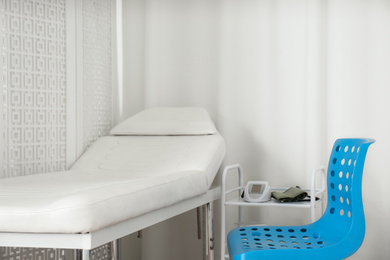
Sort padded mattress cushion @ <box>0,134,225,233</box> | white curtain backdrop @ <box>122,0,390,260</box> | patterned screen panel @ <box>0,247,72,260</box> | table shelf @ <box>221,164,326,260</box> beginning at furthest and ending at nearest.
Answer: white curtain backdrop @ <box>122,0,390,260</box>, table shelf @ <box>221,164,326,260</box>, patterned screen panel @ <box>0,247,72,260</box>, padded mattress cushion @ <box>0,134,225,233</box>

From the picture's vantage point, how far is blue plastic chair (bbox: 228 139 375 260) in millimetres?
→ 1876

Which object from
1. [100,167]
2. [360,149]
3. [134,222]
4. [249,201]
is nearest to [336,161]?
[360,149]

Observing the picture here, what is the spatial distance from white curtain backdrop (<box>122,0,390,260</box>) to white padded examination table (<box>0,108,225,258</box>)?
0.30m

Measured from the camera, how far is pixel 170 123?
275 centimetres

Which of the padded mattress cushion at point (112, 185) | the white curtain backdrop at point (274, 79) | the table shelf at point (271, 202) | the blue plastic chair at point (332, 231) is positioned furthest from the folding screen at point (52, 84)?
the blue plastic chair at point (332, 231)

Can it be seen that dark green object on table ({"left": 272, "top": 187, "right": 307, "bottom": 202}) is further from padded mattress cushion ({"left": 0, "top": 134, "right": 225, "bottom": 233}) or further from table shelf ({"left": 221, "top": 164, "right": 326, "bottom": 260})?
padded mattress cushion ({"left": 0, "top": 134, "right": 225, "bottom": 233})

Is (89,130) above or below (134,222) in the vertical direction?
above

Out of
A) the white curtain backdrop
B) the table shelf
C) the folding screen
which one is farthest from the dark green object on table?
the folding screen

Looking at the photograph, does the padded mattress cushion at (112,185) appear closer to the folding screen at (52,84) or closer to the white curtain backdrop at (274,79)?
the folding screen at (52,84)

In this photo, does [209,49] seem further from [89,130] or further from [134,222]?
[134,222]

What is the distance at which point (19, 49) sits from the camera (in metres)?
2.32

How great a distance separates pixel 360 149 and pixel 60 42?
1.41 metres

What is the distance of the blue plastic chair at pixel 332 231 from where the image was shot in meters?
1.88

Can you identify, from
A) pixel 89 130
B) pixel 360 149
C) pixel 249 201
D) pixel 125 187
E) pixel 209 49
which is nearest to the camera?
pixel 125 187
